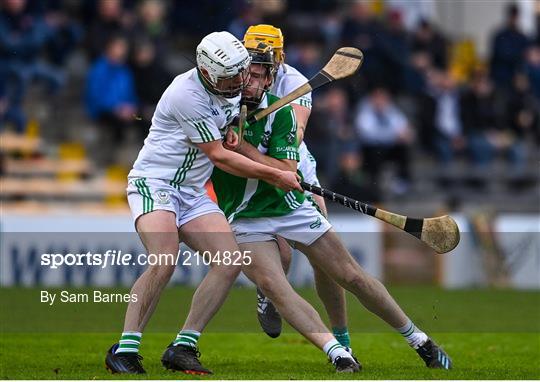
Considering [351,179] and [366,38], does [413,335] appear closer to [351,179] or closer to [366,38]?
[351,179]

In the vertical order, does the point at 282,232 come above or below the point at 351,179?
above

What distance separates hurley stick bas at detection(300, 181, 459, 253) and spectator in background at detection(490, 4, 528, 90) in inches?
439

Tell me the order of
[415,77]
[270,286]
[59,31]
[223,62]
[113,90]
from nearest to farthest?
[223,62]
[270,286]
[113,90]
[59,31]
[415,77]

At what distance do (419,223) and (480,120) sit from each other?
10.6 metres

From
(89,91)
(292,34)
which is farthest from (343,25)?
(89,91)

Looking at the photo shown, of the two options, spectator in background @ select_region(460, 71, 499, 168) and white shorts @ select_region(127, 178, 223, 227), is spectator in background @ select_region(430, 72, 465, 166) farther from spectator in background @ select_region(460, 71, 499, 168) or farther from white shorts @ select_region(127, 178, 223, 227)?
white shorts @ select_region(127, 178, 223, 227)

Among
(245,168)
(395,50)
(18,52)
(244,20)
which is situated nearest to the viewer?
(245,168)

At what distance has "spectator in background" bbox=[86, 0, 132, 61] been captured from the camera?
16203mm

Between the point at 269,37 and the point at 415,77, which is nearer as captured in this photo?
the point at 269,37

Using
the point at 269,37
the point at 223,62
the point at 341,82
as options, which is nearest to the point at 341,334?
the point at 269,37

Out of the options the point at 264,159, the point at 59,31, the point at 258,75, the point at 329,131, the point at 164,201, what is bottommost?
the point at 329,131

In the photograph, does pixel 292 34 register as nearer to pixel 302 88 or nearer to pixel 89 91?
pixel 89 91

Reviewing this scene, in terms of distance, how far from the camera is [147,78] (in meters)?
16.0

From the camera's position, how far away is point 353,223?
1565 cm
